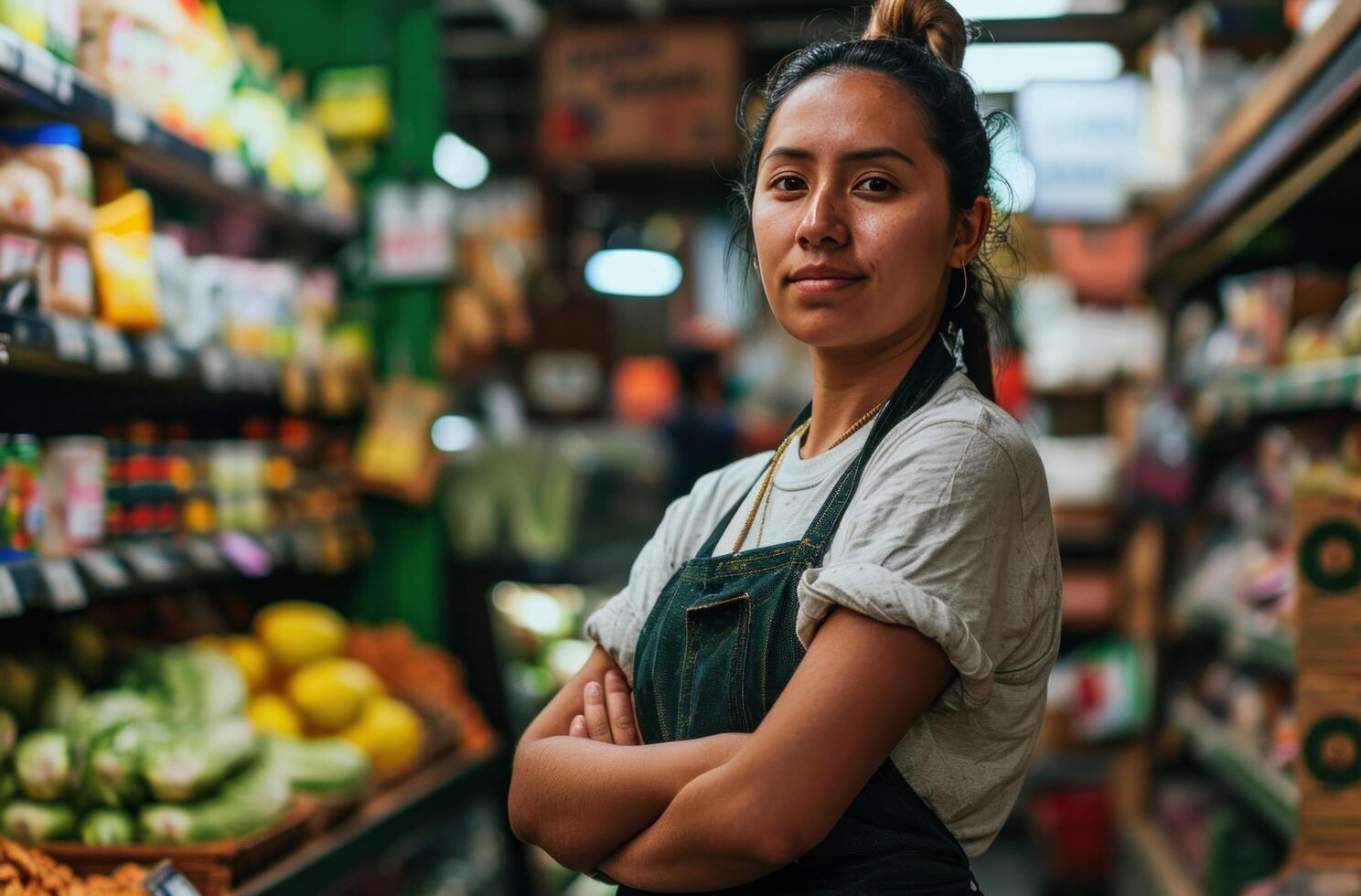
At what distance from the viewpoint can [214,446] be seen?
3227 millimetres

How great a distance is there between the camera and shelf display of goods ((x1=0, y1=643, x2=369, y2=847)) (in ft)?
7.14

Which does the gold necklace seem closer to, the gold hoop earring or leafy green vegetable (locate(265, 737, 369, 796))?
the gold hoop earring

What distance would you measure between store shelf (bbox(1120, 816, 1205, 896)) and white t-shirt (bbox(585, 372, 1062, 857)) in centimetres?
296

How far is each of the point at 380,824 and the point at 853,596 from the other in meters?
2.00

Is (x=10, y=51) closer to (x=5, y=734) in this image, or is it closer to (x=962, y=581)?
(x=5, y=734)

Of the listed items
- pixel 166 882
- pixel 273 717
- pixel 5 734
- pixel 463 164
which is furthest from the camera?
pixel 463 164

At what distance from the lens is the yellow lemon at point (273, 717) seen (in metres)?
2.93

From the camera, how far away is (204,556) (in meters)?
3.02

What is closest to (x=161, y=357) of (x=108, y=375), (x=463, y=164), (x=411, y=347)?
(x=108, y=375)

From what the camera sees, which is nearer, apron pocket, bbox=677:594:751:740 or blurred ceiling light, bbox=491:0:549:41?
apron pocket, bbox=677:594:751:740

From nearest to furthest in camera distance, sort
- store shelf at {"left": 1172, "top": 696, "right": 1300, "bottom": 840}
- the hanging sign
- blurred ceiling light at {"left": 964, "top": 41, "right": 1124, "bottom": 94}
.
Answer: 1. store shelf at {"left": 1172, "top": 696, "right": 1300, "bottom": 840}
2. the hanging sign
3. blurred ceiling light at {"left": 964, "top": 41, "right": 1124, "bottom": 94}

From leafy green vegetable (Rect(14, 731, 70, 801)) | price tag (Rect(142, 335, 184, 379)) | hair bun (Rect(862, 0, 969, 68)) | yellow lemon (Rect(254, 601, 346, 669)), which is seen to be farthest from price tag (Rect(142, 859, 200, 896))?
hair bun (Rect(862, 0, 969, 68))

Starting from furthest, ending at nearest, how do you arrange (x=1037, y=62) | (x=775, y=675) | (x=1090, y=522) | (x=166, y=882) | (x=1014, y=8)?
(x=1037, y=62) → (x=1090, y=522) → (x=1014, y=8) → (x=166, y=882) → (x=775, y=675)

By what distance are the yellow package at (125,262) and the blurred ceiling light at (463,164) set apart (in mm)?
5564
